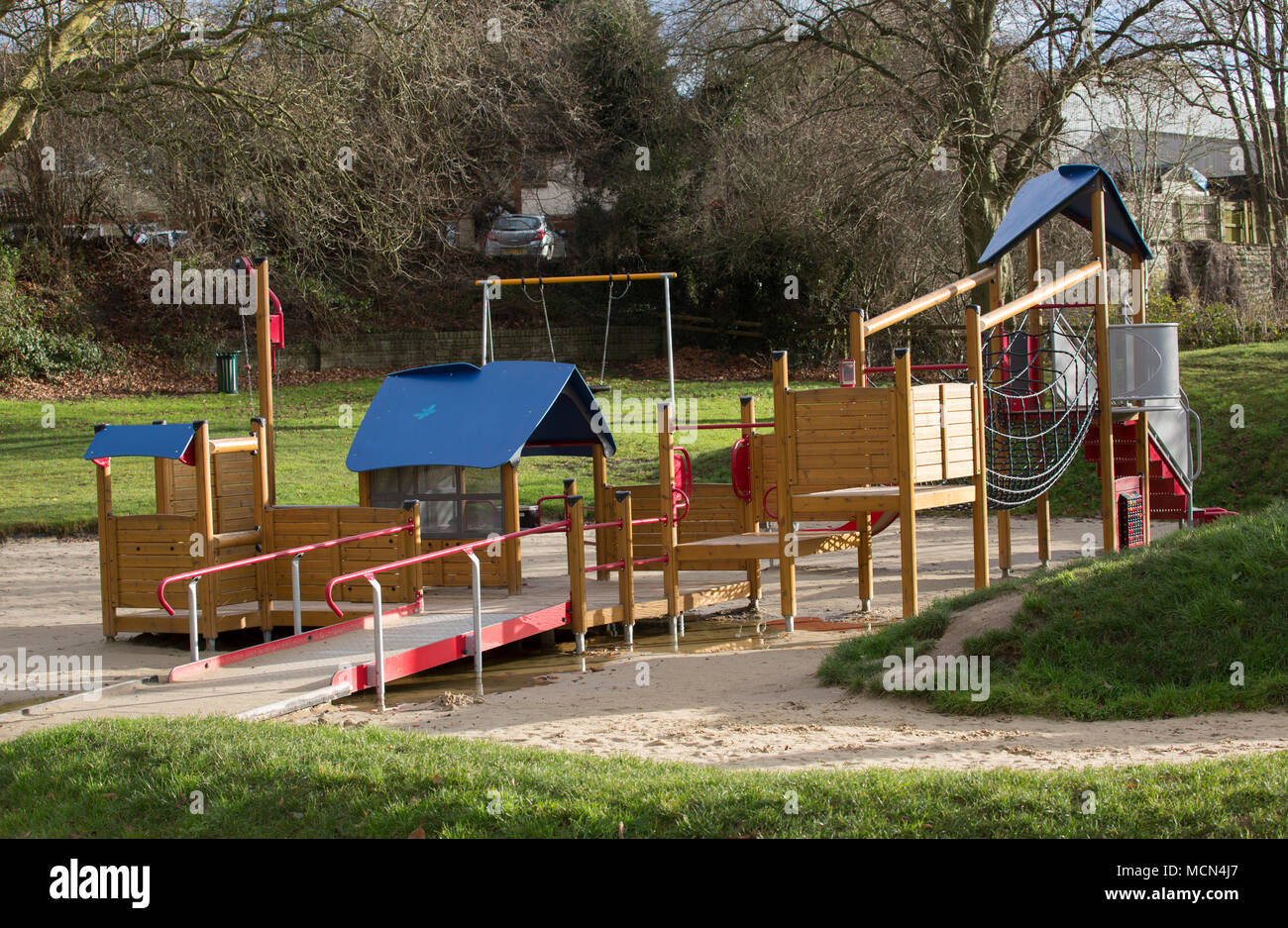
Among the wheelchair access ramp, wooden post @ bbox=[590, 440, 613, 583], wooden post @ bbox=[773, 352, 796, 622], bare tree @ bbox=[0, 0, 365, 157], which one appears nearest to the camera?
Answer: the wheelchair access ramp

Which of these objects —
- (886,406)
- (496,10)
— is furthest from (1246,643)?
(496,10)

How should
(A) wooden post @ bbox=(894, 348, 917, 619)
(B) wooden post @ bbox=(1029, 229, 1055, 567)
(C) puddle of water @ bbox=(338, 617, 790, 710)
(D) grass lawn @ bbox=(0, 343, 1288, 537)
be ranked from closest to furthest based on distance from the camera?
(C) puddle of water @ bbox=(338, 617, 790, 710)
(A) wooden post @ bbox=(894, 348, 917, 619)
(B) wooden post @ bbox=(1029, 229, 1055, 567)
(D) grass lawn @ bbox=(0, 343, 1288, 537)

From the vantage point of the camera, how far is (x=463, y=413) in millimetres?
13250

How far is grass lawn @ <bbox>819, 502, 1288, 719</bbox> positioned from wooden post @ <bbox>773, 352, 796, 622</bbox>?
2244mm

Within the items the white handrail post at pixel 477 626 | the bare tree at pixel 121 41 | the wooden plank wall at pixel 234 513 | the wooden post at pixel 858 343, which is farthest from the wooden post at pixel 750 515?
the bare tree at pixel 121 41

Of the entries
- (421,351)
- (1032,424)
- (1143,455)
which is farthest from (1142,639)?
(421,351)

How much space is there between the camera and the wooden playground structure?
38.0ft

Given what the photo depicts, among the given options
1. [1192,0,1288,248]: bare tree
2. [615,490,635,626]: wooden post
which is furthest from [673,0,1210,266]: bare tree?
[615,490,635,626]: wooden post

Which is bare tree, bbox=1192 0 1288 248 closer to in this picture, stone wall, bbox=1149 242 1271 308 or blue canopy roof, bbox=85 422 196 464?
stone wall, bbox=1149 242 1271 308

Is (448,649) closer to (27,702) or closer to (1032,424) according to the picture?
(27,702)

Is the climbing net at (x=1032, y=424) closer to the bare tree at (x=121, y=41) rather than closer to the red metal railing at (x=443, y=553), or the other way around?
the red metal railing at (x=443, y=553)

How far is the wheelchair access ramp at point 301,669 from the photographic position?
28.3ft

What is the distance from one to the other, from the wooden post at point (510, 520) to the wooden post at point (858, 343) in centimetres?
361

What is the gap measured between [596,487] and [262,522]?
3.71 metres
